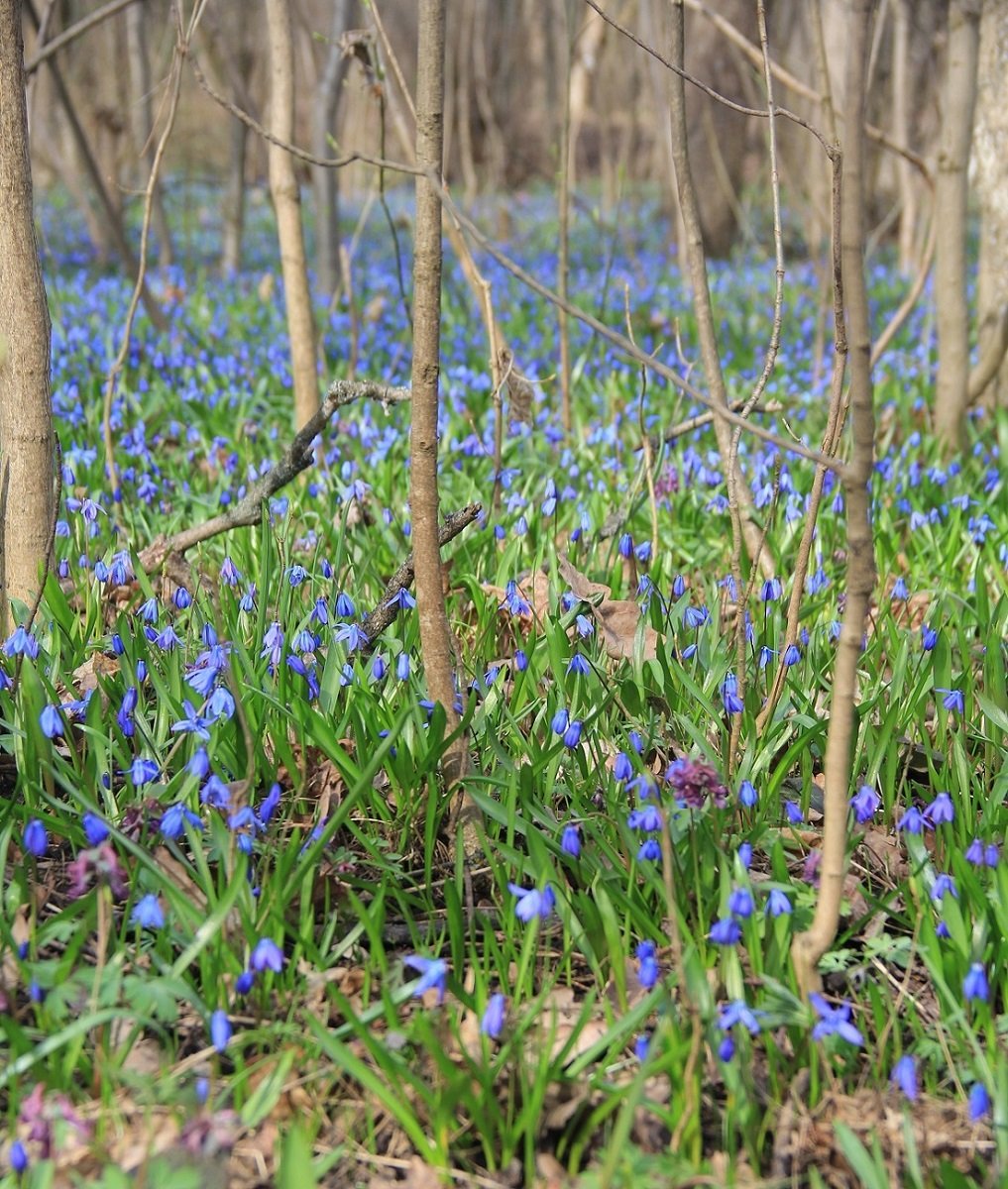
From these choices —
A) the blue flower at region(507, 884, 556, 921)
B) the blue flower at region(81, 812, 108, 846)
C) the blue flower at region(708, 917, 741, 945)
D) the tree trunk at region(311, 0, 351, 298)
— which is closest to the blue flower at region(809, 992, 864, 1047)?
the blue flower at region(708, 917, 741, 945)

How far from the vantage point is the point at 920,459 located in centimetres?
472

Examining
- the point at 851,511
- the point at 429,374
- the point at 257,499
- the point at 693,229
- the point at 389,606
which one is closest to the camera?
the point at 851,511

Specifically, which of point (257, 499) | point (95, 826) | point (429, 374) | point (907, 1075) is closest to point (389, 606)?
point (257, 499)

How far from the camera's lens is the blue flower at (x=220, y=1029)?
1614 millimetres

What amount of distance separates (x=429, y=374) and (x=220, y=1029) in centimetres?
108

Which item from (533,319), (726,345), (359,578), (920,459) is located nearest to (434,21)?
(359,578)

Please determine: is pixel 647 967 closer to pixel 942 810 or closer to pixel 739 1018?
pixel 739 1018

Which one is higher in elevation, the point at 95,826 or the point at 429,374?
the point at 429,374

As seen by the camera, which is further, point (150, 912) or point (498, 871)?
point (498, 871)

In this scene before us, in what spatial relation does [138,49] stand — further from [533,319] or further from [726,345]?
[726,345]

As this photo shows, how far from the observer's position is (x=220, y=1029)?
1619 millimetres

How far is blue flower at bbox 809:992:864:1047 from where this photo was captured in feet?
5.31

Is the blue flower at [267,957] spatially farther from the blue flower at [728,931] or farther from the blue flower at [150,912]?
the blue flower at [728,931]

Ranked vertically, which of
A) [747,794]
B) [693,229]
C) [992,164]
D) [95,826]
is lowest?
[747,794]
